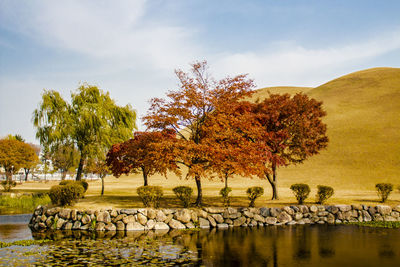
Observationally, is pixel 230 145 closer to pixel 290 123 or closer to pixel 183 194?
pixel 183 194

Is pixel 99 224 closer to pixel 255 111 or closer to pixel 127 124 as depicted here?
pixel 255 111

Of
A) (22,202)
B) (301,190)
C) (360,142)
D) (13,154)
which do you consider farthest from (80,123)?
(360,142)

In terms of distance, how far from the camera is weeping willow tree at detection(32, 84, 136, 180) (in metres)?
36.7

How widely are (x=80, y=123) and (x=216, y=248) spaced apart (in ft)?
86.9

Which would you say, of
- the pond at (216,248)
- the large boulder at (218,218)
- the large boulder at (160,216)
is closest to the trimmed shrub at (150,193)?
the large boulder at (160,216)

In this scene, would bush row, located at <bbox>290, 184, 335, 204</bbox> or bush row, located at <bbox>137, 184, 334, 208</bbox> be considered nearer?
bush row, located at <bbox>137, 184, 334, 208</bbox>

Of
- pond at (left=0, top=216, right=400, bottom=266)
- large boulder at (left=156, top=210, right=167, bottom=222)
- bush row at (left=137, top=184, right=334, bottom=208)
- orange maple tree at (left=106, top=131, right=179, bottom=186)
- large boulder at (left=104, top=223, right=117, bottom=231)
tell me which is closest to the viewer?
pond at (left=0, top=216, right=400, bottom=266)

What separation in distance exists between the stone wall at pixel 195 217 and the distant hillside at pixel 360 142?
104 feet

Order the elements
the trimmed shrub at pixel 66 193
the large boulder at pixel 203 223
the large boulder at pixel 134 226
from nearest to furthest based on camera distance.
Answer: the large boulder at pixel 134 226 < the large boulder at pixel 203 223 < the trimmed shrub at pixel 66 193

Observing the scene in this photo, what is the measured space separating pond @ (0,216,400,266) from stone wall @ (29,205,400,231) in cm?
109

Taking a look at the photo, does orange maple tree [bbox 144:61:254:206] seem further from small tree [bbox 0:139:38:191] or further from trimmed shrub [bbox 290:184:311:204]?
small tree [bbox 0:139:38:191]

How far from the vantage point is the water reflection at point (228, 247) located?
12406mm

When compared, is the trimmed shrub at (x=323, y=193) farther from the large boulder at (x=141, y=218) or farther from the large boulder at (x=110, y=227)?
the large boulder at (x=110, y=227)

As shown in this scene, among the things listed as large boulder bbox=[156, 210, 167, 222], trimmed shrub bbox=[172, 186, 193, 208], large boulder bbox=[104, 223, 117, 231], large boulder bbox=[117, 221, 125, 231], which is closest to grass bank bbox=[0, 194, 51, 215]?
large boulder bbox=[104, 223, 117, 231]
